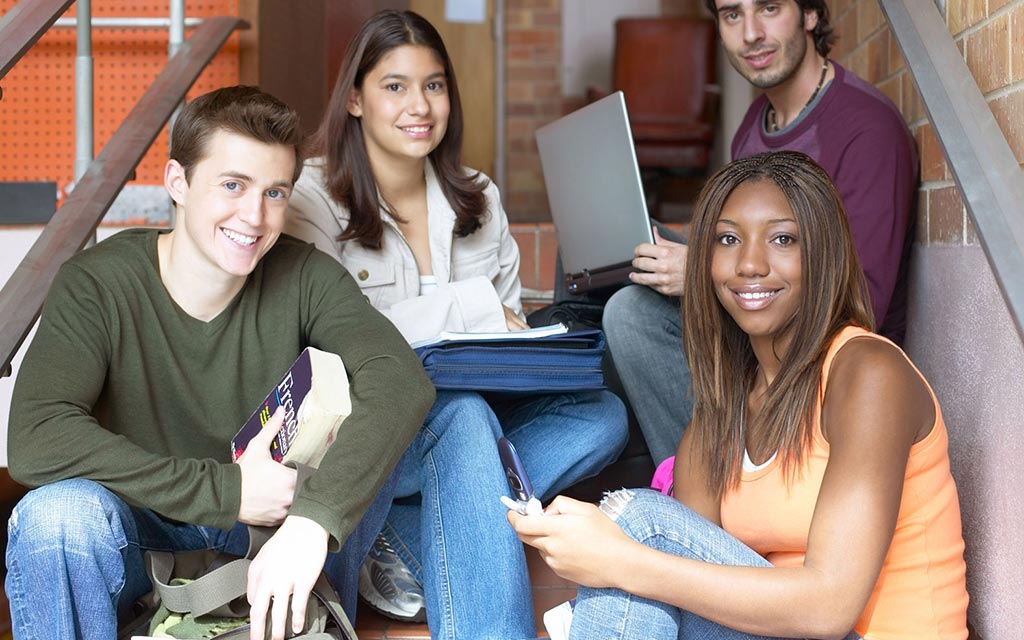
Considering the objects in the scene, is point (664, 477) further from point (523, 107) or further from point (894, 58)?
point (523, 107)

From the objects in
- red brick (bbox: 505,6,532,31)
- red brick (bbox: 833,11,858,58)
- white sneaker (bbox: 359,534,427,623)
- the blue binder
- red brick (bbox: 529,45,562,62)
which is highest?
red brick (bbox: 505,6,532,31)

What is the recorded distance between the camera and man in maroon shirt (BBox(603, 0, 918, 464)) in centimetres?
193

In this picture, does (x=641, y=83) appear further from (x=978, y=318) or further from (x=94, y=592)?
(x=94, y=592)

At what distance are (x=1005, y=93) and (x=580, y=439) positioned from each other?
851 mm

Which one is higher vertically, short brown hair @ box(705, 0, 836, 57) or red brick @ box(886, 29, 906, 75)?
short brown hair @ box(705, 0, 836, 57)

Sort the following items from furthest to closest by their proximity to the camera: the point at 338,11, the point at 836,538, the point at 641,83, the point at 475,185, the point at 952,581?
1. the point at 641,83
2. the point at 338,11
3. the point at 475,185
4. the point at 952,581
5. the point at 836,538

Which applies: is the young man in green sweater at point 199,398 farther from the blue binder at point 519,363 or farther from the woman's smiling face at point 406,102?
the woman's smiling face at point 406,102

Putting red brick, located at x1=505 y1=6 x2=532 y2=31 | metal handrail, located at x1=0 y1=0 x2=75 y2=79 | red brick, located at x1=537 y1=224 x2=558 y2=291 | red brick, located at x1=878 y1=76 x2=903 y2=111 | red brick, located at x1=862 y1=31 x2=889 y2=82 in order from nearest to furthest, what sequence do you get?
metal handrail, located at x1=0 y1=0 x2=75 y2=79, red brick, located at x1=878 y1=76 x2=903 y2=111, red brick, located at x1=862 y1=31 x2=889 y2=82, red brick, located at x1=537 y1=224 x2=558 y2=291, red brick, located at x1=505 y1=6 x2=532 y2=31

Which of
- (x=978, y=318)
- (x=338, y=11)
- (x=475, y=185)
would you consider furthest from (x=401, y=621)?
(x=338, y=11)

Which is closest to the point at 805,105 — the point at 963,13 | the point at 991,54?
the point at 963,13

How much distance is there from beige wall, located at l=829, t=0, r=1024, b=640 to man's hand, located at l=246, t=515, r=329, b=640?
899 millimetres

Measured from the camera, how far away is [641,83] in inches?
219

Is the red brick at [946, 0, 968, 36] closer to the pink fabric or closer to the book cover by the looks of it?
the pink fabric

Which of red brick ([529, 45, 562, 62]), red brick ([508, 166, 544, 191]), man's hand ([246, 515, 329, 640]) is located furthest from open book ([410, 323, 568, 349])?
red brick ([529, 45, 562, 62])
